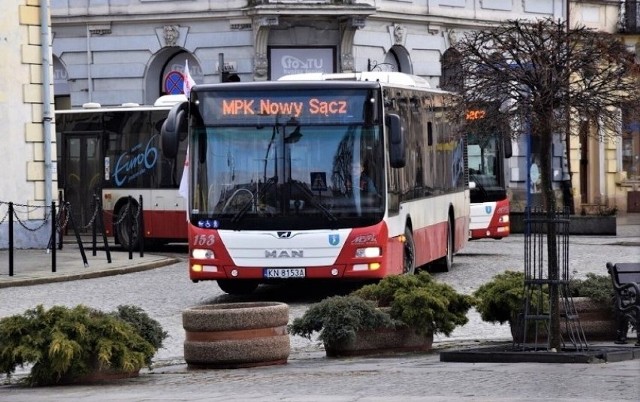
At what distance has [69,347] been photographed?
532 inches

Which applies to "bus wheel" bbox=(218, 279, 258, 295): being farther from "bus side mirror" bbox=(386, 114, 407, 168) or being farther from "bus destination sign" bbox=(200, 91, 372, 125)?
"bus side mirror" bbox=(386, 114, 407, 168)

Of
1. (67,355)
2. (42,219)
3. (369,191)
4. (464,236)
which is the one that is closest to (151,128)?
(42,219)

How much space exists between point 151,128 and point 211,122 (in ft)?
39.5

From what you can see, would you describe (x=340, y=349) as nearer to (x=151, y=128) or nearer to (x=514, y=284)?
(x=514, y=284)

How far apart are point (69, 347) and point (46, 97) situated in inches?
805

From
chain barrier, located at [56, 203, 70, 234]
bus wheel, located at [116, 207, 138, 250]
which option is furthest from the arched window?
bus wheel, located at [116, 207, 138, 250]

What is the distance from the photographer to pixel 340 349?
1608 cm

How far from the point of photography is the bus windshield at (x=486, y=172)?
35.0 m

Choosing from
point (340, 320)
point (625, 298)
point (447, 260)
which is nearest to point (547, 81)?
point (625, 298)

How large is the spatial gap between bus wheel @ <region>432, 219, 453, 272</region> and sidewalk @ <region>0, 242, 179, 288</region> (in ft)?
15.9

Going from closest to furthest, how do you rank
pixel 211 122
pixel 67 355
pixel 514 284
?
pixel 67 355 < pixel 514 284 < pixel 211 122

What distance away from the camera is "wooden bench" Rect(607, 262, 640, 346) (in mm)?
16328

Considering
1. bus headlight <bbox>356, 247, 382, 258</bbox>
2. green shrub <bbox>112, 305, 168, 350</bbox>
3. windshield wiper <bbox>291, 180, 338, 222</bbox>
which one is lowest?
green shrub <bbox>112, 305, 168, 350</bbox>

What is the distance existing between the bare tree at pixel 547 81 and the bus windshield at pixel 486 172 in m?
19.3
